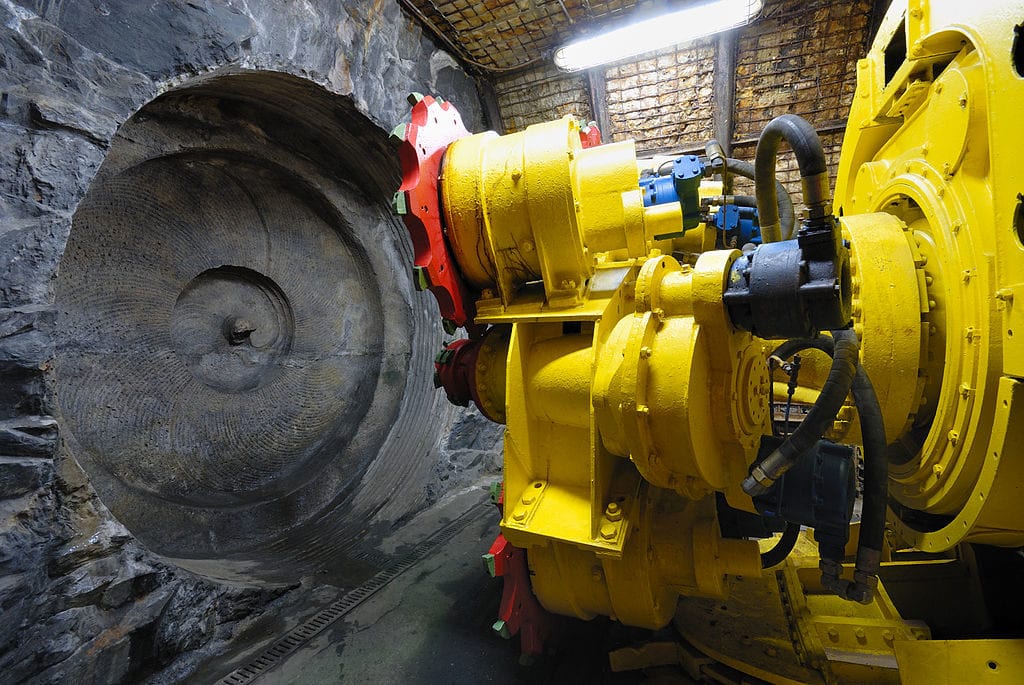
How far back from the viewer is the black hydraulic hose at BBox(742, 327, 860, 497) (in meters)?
1.28

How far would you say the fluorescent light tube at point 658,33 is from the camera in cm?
377

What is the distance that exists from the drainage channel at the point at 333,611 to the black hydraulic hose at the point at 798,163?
2707 mm

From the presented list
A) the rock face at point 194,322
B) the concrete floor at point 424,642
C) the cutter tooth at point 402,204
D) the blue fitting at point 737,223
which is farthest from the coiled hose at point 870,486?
the rock face at point 194,322

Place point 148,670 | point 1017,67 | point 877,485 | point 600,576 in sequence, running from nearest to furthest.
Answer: point 1017,67
point 877,485
point 600,576
point 148,670

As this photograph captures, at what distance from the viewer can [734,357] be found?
4.87ft

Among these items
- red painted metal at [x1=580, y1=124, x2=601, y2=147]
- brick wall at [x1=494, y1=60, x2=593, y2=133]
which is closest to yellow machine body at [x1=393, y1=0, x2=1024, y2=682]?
red painted metal at [x1=580, y1=124, x2=601, y2=147]

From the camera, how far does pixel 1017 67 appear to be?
1.13 meters

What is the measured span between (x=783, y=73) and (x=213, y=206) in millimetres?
4606

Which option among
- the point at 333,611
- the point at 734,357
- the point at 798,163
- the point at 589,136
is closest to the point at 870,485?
the point at 734,357

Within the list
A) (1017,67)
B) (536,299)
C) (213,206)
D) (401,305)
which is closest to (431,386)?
(401,305)

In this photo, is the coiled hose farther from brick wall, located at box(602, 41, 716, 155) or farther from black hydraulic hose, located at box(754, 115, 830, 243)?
brick wall, located at box(602, 41, 716, 155)

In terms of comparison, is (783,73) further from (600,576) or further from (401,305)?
(600,576)

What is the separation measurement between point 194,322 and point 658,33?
4162 millimetres

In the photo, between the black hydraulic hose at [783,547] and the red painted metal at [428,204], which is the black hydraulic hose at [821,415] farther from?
the red painted metal at [428,204]
